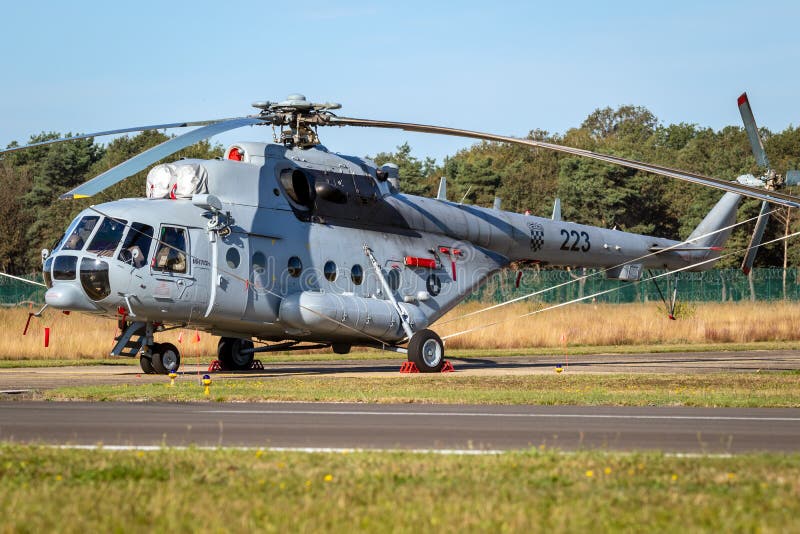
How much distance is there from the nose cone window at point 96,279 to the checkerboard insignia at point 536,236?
12024mm

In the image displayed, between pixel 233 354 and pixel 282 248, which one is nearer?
pixel 282 248

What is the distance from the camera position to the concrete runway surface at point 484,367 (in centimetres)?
2232

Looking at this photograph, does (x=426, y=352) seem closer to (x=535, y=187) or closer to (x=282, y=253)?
(x=282, y=253)

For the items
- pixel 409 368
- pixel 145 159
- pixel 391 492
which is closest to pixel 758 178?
pixel 409 368

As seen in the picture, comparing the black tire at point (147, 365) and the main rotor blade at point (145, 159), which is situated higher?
the main rotor blade at point (145, 159)

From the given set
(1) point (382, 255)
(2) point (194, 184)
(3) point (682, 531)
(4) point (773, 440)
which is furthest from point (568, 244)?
(3) point (682, 531)

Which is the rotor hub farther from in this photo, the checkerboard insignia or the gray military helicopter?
the checkerboard insignia

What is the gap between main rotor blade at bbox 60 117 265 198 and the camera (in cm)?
1694

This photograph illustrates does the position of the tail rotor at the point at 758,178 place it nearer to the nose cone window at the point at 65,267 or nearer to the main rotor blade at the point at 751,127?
the main rotor blade at the point at 751,127

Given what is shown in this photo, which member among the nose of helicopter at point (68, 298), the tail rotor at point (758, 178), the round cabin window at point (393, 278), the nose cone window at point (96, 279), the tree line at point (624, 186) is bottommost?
the nose of helicopter at point (68, 298)

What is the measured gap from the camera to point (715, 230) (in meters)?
31.9

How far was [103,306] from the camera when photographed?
70.5ft

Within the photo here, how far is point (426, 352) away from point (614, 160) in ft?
21.7

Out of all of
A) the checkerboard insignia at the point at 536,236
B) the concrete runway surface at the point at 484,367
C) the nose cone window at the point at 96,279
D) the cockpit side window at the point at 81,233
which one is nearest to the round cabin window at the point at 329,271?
the concrete runway surface at the point at 484,367
